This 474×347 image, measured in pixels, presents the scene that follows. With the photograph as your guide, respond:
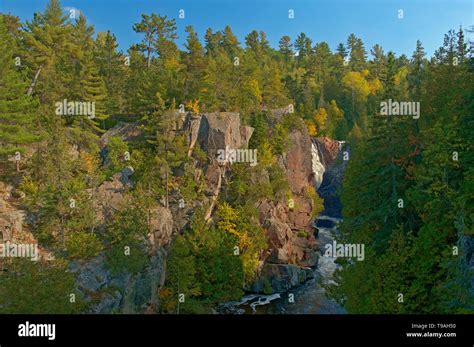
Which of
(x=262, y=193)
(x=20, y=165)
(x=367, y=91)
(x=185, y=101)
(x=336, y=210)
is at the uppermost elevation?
(x=367, y=91)

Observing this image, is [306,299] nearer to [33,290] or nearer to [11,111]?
[33,290]

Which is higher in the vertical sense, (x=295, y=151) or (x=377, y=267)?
(x=295, y=151)

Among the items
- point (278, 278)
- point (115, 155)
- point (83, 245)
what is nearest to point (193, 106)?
point (115, 155)

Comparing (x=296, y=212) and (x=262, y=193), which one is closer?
(x=262, y=193)

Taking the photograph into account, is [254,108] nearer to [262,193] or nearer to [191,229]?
[262,193]

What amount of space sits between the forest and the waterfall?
7573 mm

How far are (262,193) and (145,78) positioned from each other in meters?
17.5

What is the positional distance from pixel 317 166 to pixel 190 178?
26.7m

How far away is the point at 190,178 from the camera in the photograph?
37094 millimetres

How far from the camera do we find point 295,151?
49344 millimetres
